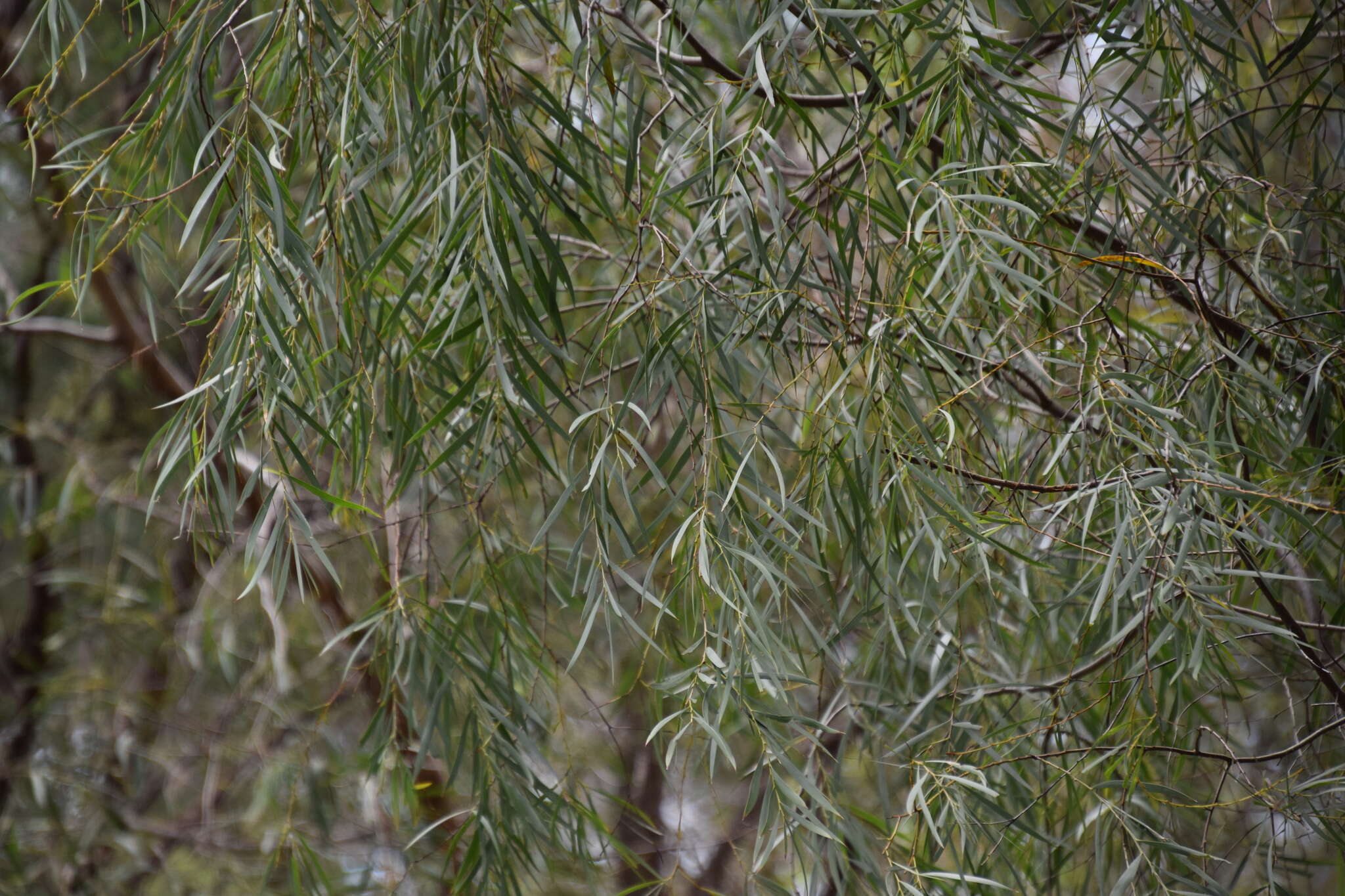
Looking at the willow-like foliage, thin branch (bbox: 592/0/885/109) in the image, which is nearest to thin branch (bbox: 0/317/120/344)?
the willow-like foliage

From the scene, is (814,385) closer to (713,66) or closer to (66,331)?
(713,66)

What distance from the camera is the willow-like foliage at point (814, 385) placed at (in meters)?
0.78

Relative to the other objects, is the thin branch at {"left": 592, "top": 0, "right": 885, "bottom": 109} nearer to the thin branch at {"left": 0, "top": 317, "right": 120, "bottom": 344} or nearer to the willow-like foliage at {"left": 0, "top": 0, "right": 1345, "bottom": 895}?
the willow-like foliage at {"left": 0, "top": 0, "right": 1345, "bottom": 895}

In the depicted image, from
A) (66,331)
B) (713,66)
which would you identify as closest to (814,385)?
(713,66)

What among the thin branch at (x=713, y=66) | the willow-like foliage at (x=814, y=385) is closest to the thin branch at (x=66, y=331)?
the willow-like foliage at (x=814, y=385)

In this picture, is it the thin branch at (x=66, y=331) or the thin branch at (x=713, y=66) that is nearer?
the thin branch at (x=713, y=66)

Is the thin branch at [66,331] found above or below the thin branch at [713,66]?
below

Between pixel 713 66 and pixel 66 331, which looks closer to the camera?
pixel 713 66

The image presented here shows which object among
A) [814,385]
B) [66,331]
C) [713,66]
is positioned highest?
[713,66]

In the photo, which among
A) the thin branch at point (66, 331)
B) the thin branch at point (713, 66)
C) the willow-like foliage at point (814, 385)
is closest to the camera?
the willow-like foliage at point (814, 385)

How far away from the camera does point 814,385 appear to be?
108cm

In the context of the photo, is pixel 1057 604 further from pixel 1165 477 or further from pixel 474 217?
pixel 474 217

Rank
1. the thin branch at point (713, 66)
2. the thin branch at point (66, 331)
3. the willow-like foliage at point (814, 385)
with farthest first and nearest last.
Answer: the thin branch at point (66, 331)
the thin branch at point (713, 66)
the willow-like foliage at point (814, 385)

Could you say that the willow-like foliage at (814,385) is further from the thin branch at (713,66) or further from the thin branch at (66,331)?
the thin branch at (66,331)
